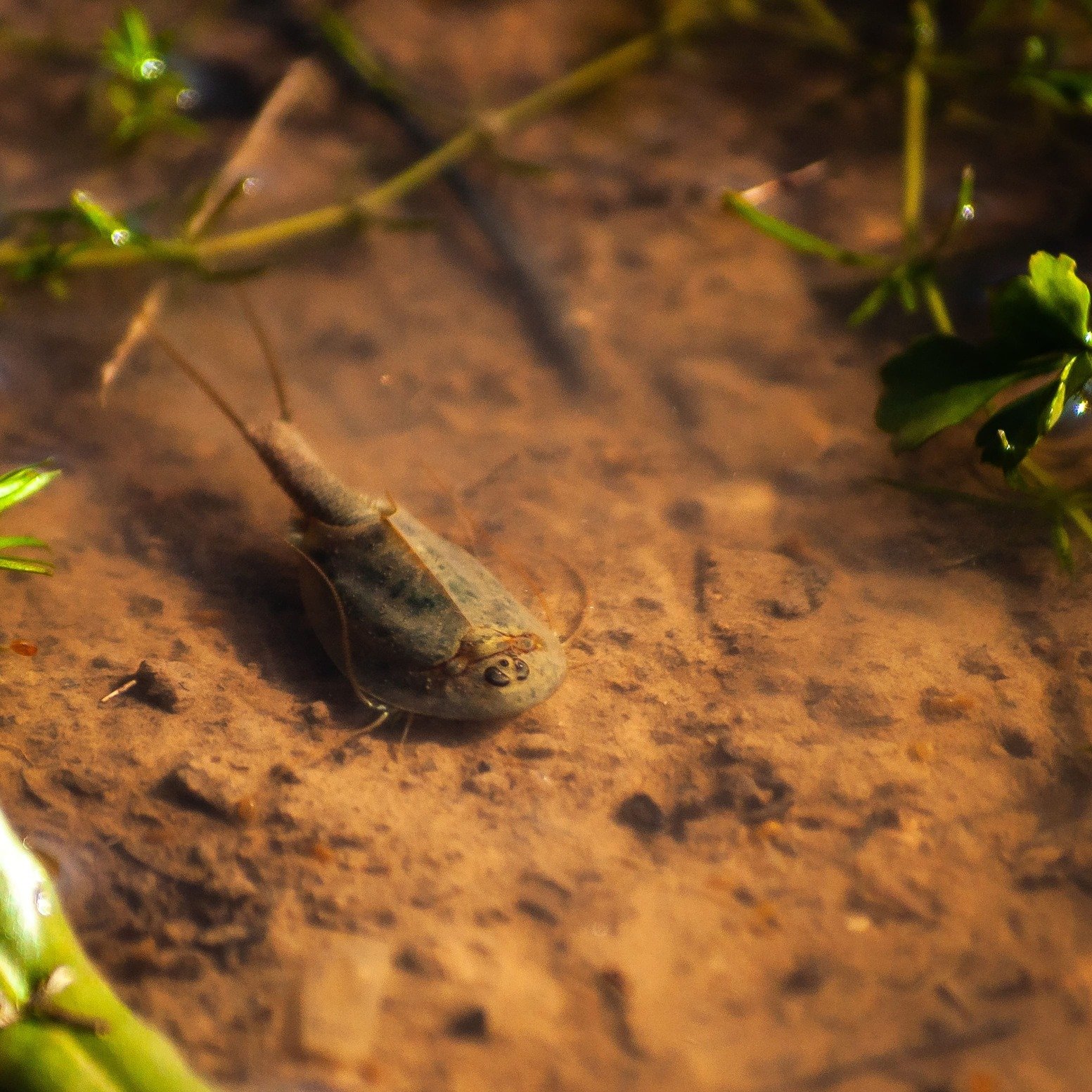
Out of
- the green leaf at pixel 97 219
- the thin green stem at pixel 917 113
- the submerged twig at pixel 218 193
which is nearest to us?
the green leaf at pixel 97 219

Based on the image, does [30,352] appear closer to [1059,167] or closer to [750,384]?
[750,384]

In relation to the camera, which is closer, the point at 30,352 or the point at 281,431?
the point at 281,431

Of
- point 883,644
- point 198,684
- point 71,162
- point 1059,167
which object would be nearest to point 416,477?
point 198,684

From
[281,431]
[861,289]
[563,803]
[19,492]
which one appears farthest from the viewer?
[861,289]

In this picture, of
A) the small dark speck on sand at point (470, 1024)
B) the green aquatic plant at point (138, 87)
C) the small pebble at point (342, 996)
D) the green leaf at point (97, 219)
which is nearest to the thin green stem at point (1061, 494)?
the small dark speck on sand at point (470, 1024)

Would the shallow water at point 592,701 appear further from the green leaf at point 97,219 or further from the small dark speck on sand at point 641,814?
the green leaf at point 97,219

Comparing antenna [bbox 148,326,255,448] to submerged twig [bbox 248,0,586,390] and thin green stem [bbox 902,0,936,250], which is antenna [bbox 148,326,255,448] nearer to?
submerged twig [bbox 248,0,586,390]
